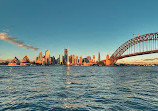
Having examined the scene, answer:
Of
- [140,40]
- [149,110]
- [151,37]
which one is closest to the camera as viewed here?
[149,110]

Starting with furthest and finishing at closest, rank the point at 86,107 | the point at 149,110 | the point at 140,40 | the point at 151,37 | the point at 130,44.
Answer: the point at 130,44, the point at 140,40, the point at 151,37, the point at 86,107, the point at 149,110

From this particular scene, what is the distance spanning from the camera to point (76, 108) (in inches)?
317

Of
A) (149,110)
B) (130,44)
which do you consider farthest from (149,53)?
(149,110)

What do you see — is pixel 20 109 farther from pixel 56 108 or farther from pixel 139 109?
pixel 139 109

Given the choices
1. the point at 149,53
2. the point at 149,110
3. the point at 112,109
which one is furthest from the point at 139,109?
the point at 149,53

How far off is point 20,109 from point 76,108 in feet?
11.3

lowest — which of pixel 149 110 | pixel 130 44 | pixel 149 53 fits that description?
pixel 149 110

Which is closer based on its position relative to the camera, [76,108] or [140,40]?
[76,108]

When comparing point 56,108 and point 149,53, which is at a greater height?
point 149,53

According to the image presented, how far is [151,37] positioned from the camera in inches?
4070

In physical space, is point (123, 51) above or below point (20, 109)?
above

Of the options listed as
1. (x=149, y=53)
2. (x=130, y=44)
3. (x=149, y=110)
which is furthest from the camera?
(x=130, y=44)

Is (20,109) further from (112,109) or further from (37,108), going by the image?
(112,109)

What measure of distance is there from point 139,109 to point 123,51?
123 meters
